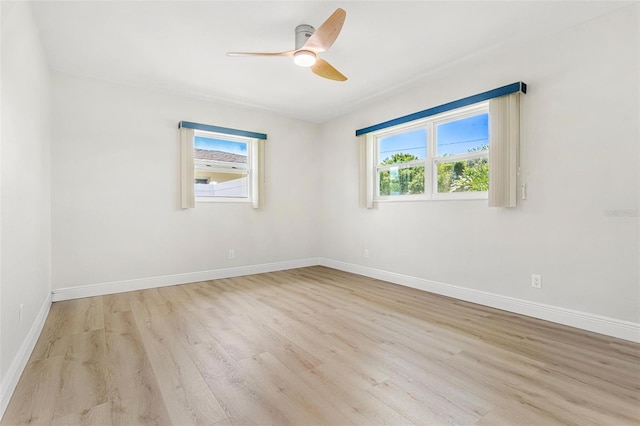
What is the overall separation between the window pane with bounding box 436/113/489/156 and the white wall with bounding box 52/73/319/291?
272 cm

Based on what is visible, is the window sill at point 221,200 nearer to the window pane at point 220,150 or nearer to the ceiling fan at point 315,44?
the window pane at point 220,150

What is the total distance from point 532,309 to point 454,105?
230cm

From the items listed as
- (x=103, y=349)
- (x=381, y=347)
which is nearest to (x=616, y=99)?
(x=381, y=347)

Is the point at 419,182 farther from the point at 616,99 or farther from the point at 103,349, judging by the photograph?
the point at 103,349

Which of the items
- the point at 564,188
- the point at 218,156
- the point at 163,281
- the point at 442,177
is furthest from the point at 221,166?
the point at 564,188

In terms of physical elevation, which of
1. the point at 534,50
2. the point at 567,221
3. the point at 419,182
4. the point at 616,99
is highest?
the point at 534,50

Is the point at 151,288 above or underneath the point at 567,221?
underneath

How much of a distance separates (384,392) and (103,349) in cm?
205

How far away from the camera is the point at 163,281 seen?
13.5 feet

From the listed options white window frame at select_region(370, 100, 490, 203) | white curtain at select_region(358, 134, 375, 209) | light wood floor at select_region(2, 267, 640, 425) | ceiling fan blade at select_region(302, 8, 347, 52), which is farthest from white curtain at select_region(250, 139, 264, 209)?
ceiling fan blade at select_region(302, 8, 347, 52)

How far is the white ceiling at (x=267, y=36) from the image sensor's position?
2.46 meters

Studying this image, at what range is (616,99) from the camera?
248 cm

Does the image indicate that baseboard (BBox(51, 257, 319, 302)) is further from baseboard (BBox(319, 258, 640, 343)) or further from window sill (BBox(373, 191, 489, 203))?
window sill (BBox(373, 191, 489, 203))

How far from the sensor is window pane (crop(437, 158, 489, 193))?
3.36 m
